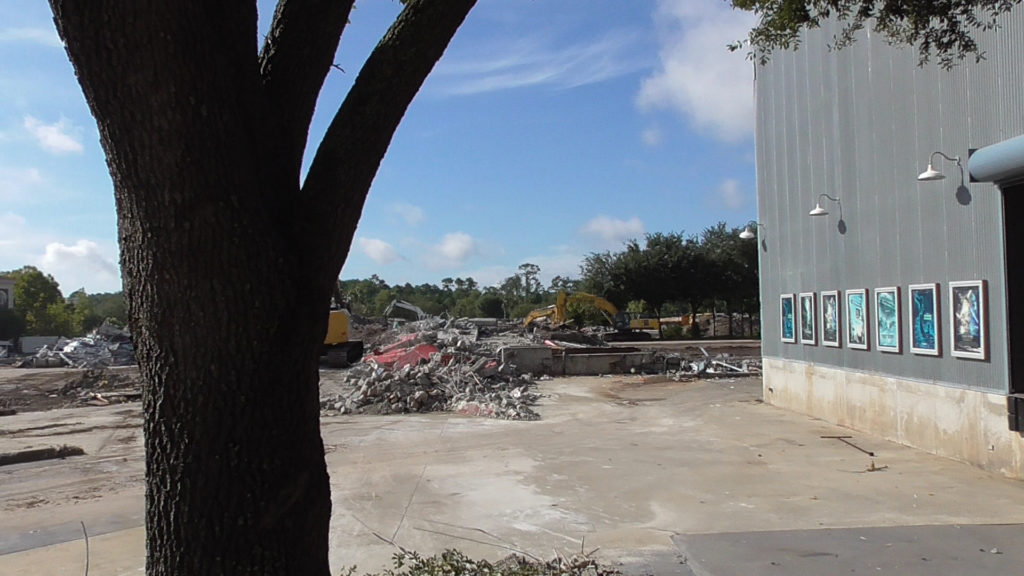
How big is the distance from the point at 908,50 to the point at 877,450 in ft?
20.5

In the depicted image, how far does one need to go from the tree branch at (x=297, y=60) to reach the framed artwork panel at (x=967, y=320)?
9.74 metres

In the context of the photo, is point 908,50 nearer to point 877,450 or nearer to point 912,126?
point 912,126

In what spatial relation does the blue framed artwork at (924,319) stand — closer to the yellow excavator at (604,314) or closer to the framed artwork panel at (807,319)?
the framed artwork panel at (807,319)

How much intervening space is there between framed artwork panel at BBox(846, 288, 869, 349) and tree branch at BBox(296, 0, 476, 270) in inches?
475

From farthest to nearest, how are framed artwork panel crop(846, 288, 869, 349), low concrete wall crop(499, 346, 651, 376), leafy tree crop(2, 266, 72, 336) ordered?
1. leafy tree crop(2, 266, 72, 336)
2. low concrete wall crop(499, 346, 651, 376)
3. framed artwork panel crop(846, 288, 869, 349)

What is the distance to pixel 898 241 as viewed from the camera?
41.2 feet

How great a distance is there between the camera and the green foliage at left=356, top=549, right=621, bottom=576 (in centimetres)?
473

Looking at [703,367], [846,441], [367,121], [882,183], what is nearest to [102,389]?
[703,367]

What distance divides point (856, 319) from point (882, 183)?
255 centimetres

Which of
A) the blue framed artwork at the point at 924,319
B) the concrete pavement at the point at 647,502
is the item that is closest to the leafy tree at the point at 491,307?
the concrete pavement at the point at 647,502

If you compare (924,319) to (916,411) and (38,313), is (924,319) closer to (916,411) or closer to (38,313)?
(916,411)

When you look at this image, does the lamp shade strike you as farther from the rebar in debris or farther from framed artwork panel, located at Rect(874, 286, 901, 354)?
the rebar in debris

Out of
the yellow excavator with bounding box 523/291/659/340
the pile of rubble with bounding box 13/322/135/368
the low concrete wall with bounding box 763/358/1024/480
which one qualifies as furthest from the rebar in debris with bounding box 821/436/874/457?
the pile of rubble with bounding box 13/322/135/368

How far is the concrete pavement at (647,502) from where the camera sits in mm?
6902
